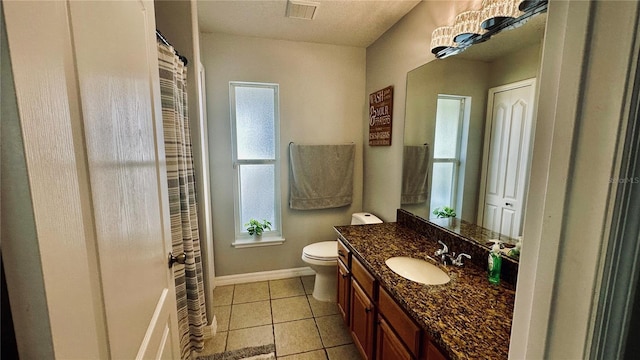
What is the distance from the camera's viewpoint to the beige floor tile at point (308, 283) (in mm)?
2541

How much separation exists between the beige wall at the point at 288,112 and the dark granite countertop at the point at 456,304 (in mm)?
1253

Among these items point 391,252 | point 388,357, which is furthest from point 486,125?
point 388,357

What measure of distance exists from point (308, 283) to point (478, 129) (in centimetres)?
214

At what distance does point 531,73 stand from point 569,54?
40.0 inches

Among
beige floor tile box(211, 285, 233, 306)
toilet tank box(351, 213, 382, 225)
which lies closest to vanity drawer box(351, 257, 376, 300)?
toilet tank box(351, 213, 382, 225)

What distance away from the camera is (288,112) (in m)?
2.56

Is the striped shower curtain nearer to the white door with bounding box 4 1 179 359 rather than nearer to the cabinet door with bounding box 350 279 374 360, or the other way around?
the white door with bounding box 4 1 179 359

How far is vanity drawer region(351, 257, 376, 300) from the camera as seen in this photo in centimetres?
139

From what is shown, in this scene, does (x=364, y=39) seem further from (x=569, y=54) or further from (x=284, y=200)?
(x=569, y=54)

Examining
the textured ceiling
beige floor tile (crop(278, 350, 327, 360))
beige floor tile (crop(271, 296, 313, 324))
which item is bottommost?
beige floor tile (crop(278, 350, 327, 360))

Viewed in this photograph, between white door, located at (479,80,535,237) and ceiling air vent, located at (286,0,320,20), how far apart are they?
1.37 meters

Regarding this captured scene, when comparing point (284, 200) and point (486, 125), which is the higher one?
point (486, 125)

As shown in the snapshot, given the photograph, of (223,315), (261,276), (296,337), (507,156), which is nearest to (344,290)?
(296,337)

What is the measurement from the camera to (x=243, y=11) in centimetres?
196
